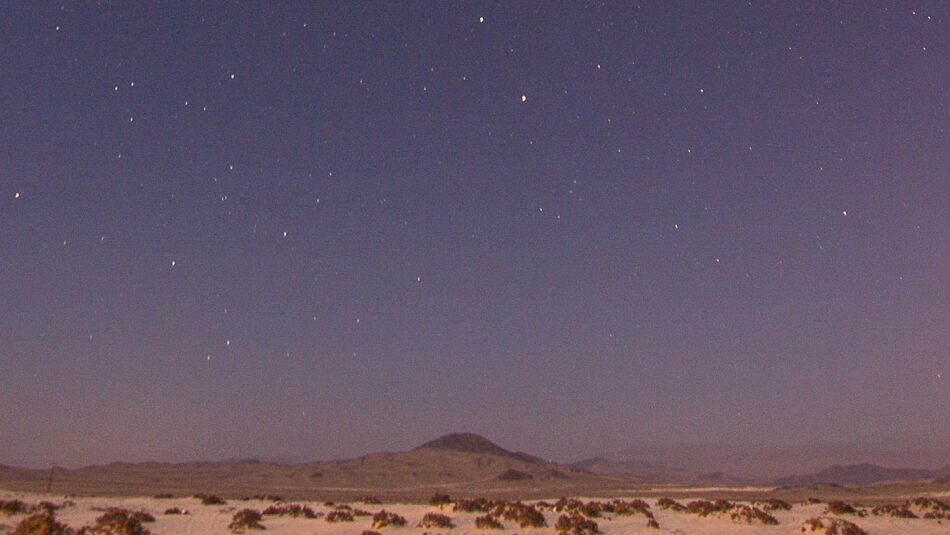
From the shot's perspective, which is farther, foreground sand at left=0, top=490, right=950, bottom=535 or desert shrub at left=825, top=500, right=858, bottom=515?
desert shrub at left=825, top=500, right=858, bottom=515

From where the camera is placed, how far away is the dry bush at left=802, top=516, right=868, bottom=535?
55.3 feet

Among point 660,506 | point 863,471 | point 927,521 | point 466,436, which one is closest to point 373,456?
point 466,436

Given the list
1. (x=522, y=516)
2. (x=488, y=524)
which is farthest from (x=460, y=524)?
(x=522, y=516)

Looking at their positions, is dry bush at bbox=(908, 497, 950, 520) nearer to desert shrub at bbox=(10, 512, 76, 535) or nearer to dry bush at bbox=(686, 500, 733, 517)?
dry bush at bbox=(686, 500, 733, 517)

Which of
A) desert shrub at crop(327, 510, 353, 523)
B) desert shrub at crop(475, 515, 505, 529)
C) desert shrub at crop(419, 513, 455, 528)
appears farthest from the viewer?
desert shrub at crop(327, 510, 353, 523)

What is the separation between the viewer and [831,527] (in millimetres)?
17125

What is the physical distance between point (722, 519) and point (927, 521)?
831 cm

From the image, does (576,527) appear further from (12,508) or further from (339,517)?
(12,508)

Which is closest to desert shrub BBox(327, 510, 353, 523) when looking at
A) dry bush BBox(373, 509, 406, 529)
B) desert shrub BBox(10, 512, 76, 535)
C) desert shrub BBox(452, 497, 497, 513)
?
dry bush BBox(373, 509, 406, 529)

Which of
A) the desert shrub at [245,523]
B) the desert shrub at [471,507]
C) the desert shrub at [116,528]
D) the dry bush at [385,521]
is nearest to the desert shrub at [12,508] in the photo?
the desert shrub at [116,528]

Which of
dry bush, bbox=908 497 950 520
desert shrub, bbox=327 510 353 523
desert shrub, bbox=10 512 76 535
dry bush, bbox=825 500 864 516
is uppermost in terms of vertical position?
desert shrub, bbox=10 512 76 535

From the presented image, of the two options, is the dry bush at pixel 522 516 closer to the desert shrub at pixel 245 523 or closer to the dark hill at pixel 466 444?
the desert shrub at pixel 245 523

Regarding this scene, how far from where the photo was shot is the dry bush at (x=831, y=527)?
16859 mm

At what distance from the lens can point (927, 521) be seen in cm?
2162
